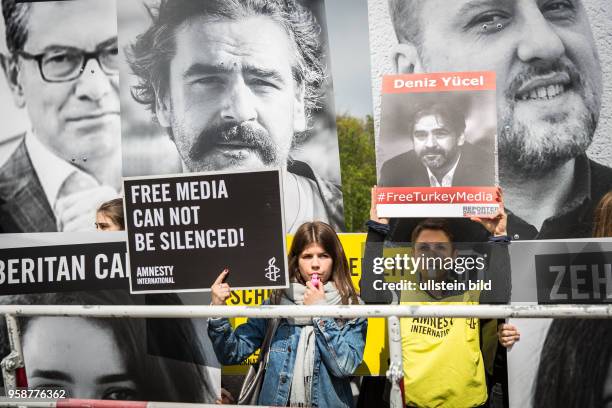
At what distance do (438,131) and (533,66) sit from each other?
2.13ft

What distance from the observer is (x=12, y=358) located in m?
3.66

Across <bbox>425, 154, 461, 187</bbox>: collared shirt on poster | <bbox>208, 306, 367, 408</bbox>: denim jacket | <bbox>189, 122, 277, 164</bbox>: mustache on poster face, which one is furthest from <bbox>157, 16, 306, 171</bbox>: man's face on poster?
<bbox>208, 306, 367, 408</bbox>: denim jacket

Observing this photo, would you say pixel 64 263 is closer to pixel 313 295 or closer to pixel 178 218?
pixel 178 218

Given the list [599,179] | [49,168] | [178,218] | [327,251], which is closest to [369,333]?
[327,251]

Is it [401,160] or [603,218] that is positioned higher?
[401,160]

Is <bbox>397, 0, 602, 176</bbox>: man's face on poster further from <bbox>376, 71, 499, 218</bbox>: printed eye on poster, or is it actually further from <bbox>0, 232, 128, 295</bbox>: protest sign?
<bbox>0, 232, 128, 295</bbox>: protest sign

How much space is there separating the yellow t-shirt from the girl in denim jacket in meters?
0.27

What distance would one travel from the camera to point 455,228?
4043 mm

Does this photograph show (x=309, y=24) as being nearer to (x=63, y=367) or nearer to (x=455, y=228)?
(x=455, y=228)

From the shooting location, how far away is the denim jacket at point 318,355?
352 centimetres

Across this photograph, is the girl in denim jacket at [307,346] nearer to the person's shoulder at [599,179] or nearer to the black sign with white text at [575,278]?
the black sign with white text at [575,278]

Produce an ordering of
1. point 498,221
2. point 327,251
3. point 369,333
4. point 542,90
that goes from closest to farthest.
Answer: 1. point 498,221
2. point 327,251
3. point 542,90
4. point 369,333

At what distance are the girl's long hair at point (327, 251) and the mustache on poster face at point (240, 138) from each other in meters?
0.64

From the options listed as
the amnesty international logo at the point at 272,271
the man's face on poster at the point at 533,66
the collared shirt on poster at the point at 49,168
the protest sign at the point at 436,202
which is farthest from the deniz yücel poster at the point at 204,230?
the man's face on poster at the point at 533,66
